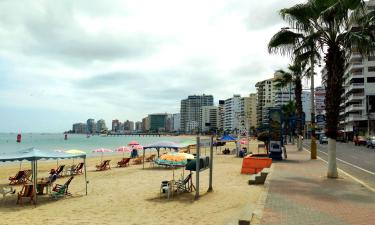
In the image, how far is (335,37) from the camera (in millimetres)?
16094

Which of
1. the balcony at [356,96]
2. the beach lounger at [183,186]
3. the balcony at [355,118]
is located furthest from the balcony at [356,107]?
the beach lounger at [183,186]

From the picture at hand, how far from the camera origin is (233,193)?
14.5m

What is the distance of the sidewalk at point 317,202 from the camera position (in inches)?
332

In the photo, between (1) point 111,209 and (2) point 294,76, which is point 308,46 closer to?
(1) point 111,209

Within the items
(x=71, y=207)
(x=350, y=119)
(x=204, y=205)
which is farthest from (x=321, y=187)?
(x=350, y=119)

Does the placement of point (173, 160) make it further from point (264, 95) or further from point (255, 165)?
point (264, 95)

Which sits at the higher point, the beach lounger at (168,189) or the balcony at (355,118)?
the balcony at (355,118)

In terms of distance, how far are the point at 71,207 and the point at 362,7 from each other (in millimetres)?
13230

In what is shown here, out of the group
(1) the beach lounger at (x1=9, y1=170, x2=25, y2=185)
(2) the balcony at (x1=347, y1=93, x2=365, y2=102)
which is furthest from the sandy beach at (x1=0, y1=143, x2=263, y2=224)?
(2) the balcony at (x1=347, y1=93, x2=365, y2=102)

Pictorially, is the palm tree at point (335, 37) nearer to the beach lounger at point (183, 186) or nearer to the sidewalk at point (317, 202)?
the sidewalk at point (317, 202)

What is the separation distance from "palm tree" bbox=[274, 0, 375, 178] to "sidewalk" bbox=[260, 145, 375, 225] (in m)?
2.62

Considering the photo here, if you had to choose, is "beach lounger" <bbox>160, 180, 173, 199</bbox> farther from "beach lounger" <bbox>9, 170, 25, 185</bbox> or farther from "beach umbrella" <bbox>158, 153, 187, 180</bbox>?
"beach lounger" <bbox>9, 170, 25, 185</bbox>

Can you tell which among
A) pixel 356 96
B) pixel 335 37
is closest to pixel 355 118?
pixel 356 96

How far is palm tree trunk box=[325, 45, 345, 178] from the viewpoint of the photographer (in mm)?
15773
